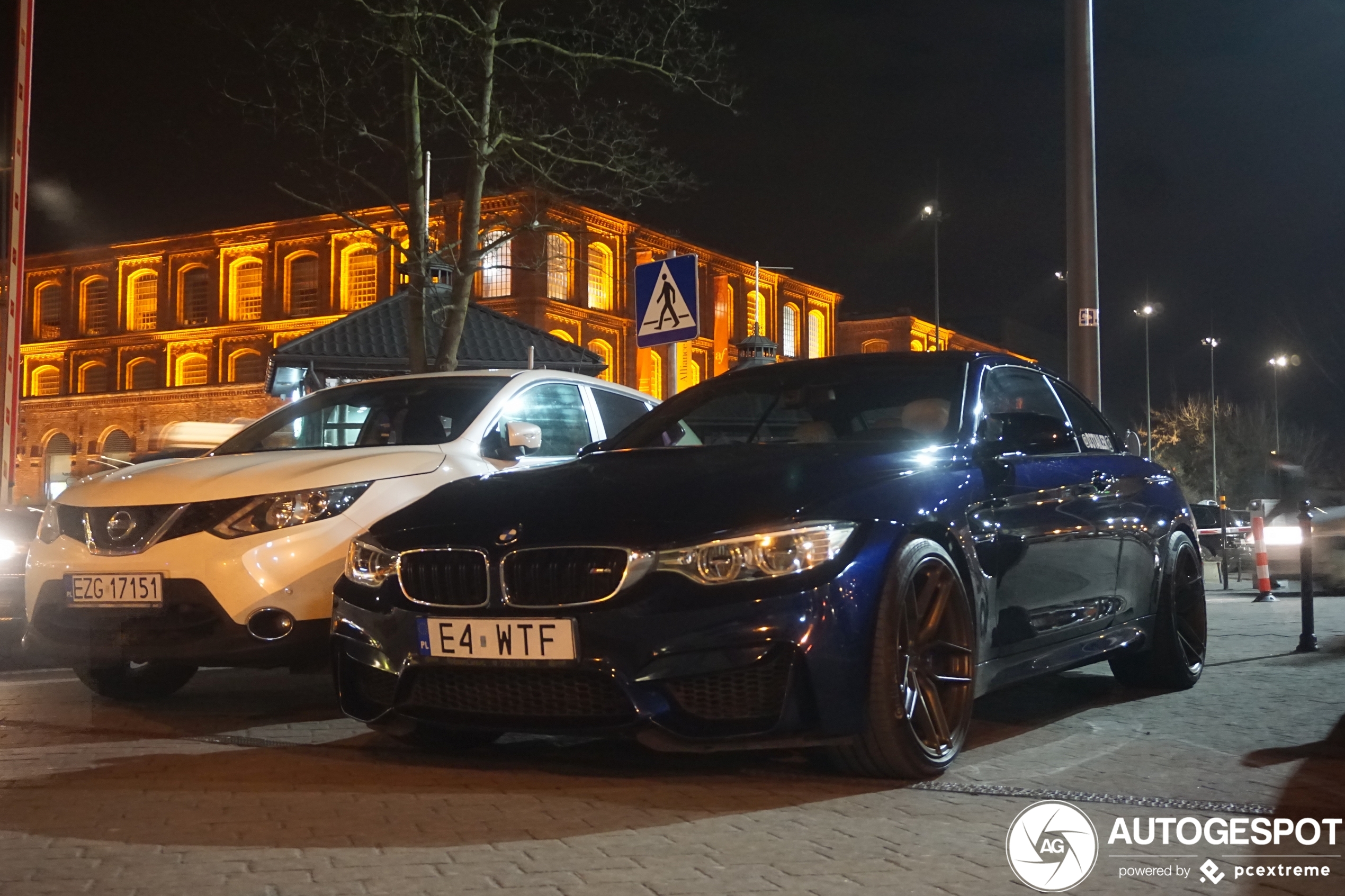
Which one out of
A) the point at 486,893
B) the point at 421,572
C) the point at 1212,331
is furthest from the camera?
the point at 1212,331

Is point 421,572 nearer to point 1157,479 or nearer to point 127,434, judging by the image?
point 1157,479

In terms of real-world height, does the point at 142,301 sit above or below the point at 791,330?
above

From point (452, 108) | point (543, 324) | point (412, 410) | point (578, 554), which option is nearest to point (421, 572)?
point (578, 554)

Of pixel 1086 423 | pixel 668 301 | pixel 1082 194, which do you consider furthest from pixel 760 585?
pixel 1082 194

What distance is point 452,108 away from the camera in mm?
22734

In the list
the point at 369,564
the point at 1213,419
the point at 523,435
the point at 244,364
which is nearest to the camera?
the point at 369,564

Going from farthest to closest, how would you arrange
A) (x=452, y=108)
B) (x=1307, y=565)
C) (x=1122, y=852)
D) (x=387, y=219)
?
(x=387, y=219) → (x=452, y=108) → (x=1307, y=565) → (x=1122, y=852)

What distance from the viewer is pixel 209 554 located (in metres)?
6.11

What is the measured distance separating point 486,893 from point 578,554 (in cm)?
137

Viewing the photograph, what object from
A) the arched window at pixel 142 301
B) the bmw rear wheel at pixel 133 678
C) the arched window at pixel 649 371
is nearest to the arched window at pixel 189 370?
the arched window at pixel 142 301

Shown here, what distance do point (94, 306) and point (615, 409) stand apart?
79778mm

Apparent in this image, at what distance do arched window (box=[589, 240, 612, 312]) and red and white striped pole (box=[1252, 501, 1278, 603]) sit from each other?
57486 millimetres

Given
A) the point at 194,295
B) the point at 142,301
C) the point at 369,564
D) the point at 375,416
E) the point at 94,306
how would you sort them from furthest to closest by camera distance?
the point at 94,306 → the point at 142,301 → the point at 194,295 → the point at 375,416 → the point at 369,564
